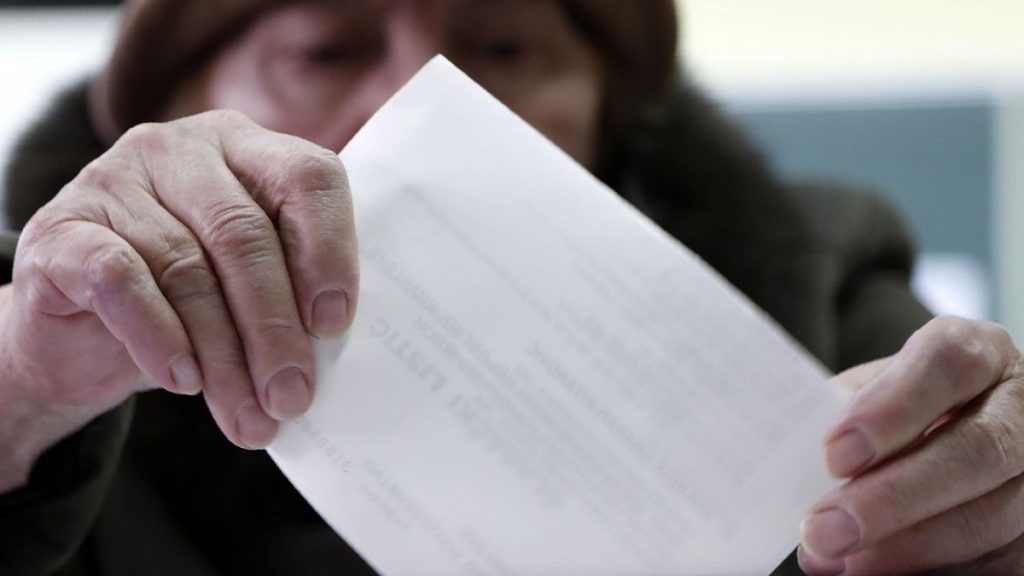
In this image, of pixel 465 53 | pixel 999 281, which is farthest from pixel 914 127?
pixel 465 53

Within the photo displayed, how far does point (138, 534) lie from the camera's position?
700 millimetres

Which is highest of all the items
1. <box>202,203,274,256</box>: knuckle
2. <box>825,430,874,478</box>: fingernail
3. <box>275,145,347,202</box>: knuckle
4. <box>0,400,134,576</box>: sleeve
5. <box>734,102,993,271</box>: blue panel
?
<box>275,145,347,202</box>: knuckle

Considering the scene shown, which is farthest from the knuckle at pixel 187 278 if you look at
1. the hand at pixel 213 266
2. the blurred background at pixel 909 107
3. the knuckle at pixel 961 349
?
the blurred background at pixel 909 107

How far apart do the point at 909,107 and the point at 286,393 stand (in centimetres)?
146

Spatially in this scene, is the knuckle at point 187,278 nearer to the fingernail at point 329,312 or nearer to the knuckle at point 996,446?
the fingernail at point 329,312

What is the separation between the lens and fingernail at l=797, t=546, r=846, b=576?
1.40 ft

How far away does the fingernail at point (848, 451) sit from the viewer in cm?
42

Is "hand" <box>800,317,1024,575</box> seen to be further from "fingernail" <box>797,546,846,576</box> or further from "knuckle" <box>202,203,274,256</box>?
"knuckle" <box>202,203,274,256</box>

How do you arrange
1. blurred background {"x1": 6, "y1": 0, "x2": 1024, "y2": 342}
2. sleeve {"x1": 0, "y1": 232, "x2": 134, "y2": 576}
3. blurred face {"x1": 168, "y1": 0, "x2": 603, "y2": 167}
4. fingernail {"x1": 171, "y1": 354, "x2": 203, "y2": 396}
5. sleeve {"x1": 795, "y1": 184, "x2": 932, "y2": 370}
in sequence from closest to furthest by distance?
1. fingernail {"x1": 171, "y1": 354, "x2": 203, "y2": 396}
2. sleeve {"x1": 0, "y1": 232, "x2": 134, "y2": 576}
3. blurred face {"x1": 168, "y1": 0, "x2": 603, "y2": 167}
4. sleeve {"x1": 795, "y1": 184, "x2": 932, "y2": 370}
5. blurred background {"x1": 6, "y1": 0, "x2": 1024, "y2": 342}

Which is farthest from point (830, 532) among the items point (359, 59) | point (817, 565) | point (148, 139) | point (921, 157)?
point (921, 157)

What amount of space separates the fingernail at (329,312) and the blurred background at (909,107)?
129cm

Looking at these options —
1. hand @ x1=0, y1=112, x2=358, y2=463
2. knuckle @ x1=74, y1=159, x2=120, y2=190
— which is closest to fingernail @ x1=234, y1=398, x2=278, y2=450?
hand @ x1=0, y1=112, x2=358, y2=463

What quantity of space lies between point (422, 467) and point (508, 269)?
0.09m

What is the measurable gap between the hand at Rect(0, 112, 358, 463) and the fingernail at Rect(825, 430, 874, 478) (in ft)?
0.65
